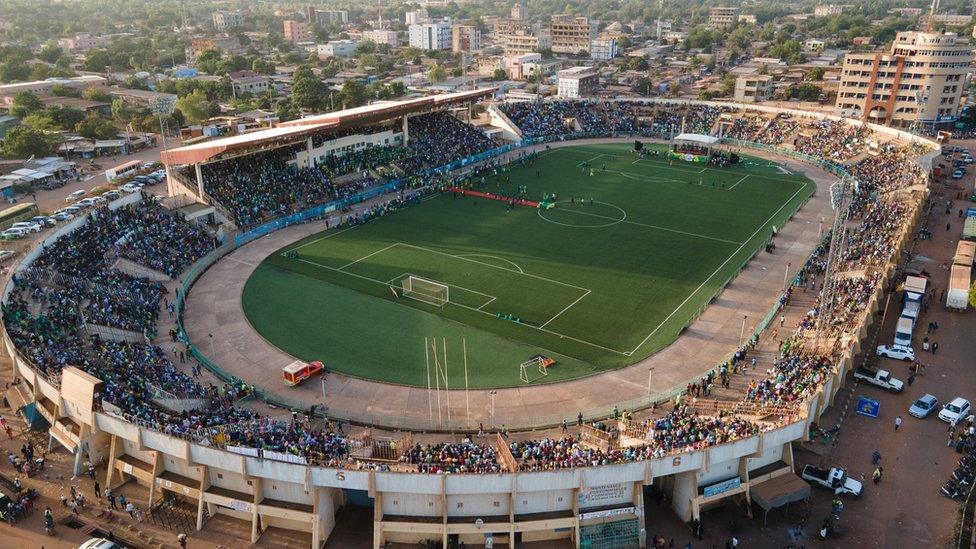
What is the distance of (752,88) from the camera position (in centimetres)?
13362

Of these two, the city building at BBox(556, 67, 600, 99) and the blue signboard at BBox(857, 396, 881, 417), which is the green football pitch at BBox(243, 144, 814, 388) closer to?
the blue signboard at BBox(857, 396, 881, 417)

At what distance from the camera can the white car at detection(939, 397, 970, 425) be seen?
3388cm

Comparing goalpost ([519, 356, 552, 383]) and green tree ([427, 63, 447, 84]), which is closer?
goalpost ([519, 356, 552, 383])

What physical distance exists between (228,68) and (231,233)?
11309 centimetres

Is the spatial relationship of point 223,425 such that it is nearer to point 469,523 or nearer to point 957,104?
point 469,523

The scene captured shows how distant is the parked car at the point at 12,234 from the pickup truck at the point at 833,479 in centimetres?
6003

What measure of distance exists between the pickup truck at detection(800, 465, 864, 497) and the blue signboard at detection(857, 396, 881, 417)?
521 cm

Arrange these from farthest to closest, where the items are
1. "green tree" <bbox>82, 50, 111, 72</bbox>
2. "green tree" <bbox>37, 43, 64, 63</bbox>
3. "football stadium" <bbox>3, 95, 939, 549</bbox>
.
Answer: "green tree" <bbox>37, 43, 64, 63</bbox> → "green tree" <bbox>82, 50, 111, 72</bbox> → "football stadium" <bbox>3, 95, 939, 549</bbox>

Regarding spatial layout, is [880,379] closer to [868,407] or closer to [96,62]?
[868,407]

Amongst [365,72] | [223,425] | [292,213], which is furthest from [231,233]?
[365,72]

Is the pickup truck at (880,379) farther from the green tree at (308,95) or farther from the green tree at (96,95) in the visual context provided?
the green tree at (96,95)

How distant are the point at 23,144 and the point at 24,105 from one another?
A: 3079 centimetres

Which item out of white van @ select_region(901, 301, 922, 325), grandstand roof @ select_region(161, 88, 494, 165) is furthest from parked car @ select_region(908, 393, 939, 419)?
grandstand roof @ select_region(161, 88, 494, 165)

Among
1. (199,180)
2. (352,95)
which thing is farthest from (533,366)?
(352,95)
